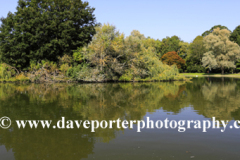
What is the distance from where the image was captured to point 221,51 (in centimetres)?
6341

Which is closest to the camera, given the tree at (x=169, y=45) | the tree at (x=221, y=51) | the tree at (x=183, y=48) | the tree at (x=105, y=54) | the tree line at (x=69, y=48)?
the tree at (x=105, y=54)

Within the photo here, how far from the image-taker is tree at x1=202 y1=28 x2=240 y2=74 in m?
61.2

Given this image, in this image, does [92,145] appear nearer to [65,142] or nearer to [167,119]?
[65,142]

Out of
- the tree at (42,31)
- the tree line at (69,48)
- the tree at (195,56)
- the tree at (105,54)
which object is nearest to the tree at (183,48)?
the tree at (195,56)

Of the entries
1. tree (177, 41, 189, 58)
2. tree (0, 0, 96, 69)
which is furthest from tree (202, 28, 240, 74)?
tree (0, 0, 96, 69)

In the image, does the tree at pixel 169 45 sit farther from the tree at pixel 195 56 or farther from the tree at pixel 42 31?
the tree at pixel 42 31

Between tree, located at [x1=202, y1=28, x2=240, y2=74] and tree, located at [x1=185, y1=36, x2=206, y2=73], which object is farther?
tree, located at [x1=185, y1=36, x2=206, y2=73]

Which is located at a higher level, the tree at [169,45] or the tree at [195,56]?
the tree at [169,45]

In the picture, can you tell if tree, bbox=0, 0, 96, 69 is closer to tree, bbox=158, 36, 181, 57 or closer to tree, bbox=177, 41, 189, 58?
tree, bbox=158, 36, 181, 57

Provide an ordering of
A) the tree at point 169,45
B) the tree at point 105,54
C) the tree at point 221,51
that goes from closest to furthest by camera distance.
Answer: the tree at point 105,54, the tree at point 221,51, the tree at point 169,45

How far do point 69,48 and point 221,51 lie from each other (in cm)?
4309

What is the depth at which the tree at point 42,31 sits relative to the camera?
124 ft

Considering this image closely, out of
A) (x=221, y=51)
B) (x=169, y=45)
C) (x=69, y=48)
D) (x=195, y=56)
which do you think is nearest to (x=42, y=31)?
(x=69, y=48)

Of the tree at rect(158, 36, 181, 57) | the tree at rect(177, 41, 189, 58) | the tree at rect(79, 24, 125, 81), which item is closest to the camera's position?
the tree at rect(79, 24, 125, 81)
